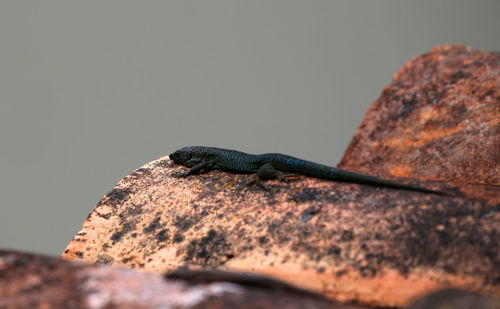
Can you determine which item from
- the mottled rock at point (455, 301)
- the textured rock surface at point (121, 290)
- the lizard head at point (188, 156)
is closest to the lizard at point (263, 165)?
the lizard head at point (188, 156)

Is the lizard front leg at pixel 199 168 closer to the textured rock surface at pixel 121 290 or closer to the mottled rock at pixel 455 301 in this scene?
the textured rock surface at pixel 121 290

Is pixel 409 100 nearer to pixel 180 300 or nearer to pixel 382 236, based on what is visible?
pixel 382 236

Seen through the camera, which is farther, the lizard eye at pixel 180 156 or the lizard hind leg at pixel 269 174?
the lizard eye at pixel 180 156

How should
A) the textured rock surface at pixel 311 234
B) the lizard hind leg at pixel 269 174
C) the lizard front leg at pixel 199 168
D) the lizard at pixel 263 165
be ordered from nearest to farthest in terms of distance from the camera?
the textured rock surface at pixel 311 234 → the lizard at pixel 263 165 → the lizard hind leg at pixel 269 174 → the lizard front leg at pixel 199 168

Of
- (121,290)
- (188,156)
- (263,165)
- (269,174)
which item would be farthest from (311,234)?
(188,156)

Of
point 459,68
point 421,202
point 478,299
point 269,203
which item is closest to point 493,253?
point 421,202

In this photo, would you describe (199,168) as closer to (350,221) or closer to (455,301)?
(350,221)
